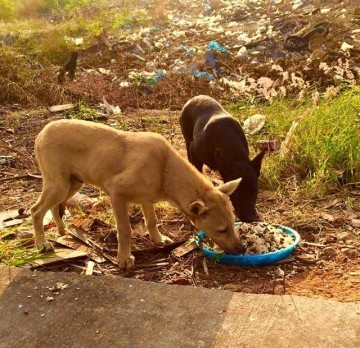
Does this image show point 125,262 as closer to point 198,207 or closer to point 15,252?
point 198,207

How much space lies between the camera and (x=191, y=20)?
740 inches

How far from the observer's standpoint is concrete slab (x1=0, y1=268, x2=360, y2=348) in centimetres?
335

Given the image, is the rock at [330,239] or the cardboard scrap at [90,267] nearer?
A: the cardboard scrap at [90,267]

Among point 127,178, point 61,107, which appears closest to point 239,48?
point 61,107

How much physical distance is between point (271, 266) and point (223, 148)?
1631 millimetres

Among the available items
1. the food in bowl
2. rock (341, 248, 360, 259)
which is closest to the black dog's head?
the food in bowl

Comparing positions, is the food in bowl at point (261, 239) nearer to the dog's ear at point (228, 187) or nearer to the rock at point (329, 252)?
the rock at point (329, 252)

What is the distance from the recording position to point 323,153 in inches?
243

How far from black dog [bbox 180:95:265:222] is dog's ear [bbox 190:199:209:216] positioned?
1.01 meters

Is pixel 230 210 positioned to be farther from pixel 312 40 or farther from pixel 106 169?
pixel 312 40

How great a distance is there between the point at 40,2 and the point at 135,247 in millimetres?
23548

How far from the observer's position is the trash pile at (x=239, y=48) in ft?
34.1

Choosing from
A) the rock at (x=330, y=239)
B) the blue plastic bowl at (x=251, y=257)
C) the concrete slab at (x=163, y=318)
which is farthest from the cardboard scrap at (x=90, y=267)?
the rock at (x=330, y=239)

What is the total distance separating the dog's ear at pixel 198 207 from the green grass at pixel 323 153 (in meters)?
1.89
